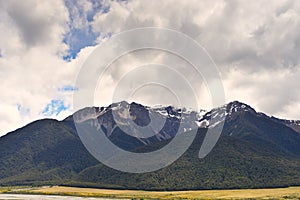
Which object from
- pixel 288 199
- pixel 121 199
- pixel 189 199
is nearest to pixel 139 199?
pixel 121 199

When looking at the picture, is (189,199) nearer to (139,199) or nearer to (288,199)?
(139,199)

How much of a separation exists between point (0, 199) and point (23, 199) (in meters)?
9.23

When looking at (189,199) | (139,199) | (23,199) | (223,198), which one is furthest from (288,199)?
(23,199)

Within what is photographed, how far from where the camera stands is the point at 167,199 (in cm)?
17012

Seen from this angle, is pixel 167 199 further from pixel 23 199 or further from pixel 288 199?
pixel 23 199

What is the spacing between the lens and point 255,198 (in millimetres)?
170125

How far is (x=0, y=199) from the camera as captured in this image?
166m

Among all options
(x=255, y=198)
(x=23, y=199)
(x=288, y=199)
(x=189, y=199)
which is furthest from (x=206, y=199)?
(x=23, y=199)

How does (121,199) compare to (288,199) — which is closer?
(288,199)

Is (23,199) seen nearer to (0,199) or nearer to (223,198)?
(0,199)

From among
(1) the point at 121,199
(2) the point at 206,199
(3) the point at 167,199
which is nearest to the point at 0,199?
(1) the point at 121,199

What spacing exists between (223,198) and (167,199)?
24128 mm

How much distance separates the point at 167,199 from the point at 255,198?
36.8m

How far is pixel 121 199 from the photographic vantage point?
17538cm
